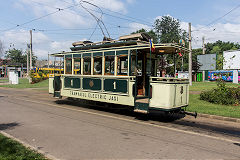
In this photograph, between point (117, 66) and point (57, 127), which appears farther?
point (117, 66)

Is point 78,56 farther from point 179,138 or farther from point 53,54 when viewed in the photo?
point 179,138

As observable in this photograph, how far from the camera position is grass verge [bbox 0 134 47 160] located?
403 centimetres

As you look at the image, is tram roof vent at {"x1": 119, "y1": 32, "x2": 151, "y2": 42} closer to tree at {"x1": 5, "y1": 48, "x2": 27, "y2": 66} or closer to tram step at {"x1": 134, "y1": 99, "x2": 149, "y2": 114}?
tram step at {"x1": 134, "y1": 99, "x2": 149, "y2": 114}

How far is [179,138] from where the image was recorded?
19.6ft

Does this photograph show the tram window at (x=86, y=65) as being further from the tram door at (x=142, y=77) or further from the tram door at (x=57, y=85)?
the tram door at (x=142, y=77)

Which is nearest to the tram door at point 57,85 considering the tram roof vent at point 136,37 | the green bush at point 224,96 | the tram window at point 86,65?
the tram window at point 86,65

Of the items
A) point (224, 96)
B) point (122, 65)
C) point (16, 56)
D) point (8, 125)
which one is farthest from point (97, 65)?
point (16, 56)

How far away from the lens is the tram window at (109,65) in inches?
375

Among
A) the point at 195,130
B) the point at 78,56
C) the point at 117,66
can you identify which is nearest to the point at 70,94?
the point at 78,56

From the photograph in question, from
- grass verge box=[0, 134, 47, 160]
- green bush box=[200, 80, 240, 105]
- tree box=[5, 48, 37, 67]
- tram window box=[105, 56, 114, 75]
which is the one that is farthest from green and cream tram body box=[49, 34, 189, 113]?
tree box=[5, 48, 37, 67]

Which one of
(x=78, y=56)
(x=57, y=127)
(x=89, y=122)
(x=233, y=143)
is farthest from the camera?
(x=78, y=56)

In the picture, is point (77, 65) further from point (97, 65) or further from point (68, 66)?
point (97, 65)

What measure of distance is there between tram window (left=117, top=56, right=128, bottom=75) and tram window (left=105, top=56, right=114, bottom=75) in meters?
0.36

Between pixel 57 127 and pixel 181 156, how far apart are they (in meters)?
4.07
